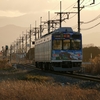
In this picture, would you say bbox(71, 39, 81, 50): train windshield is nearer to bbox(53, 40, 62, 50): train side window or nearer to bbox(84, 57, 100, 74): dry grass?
bbox(53, 40, 62, 50): train side window

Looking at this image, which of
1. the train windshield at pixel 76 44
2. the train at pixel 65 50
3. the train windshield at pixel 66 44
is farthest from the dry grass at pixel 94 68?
the train windshield at pixel 66 44

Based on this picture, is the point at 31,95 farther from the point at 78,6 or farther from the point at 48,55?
the point at 78,6

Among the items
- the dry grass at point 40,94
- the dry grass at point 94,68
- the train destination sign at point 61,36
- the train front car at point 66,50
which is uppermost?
the train destination sign at point 61,36

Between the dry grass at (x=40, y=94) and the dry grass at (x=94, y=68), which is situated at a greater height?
the dry grass at (x=94, y=68)

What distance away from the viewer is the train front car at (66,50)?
31156 mm

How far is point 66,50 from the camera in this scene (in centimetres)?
3130

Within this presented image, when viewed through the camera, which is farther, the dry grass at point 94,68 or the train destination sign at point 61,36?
the dry grass at point 94,68

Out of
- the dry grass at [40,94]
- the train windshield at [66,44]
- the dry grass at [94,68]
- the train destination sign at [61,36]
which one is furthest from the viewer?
the dry grass at [94,68]

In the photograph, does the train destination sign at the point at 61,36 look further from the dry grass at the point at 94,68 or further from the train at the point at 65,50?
the dry grass at the point at 94,68

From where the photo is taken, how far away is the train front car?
102ft

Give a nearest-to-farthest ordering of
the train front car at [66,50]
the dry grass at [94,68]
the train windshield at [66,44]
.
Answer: the train front car at [66,50] < the train windshield at [66,44] < the dry grass at [94,68]

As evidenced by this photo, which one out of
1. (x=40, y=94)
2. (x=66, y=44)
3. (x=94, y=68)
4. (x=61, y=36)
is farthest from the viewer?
(x=94, y=68)

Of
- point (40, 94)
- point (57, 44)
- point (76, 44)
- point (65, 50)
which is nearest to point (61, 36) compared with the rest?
point (57, 44)

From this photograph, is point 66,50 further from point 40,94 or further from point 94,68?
point 40,94
